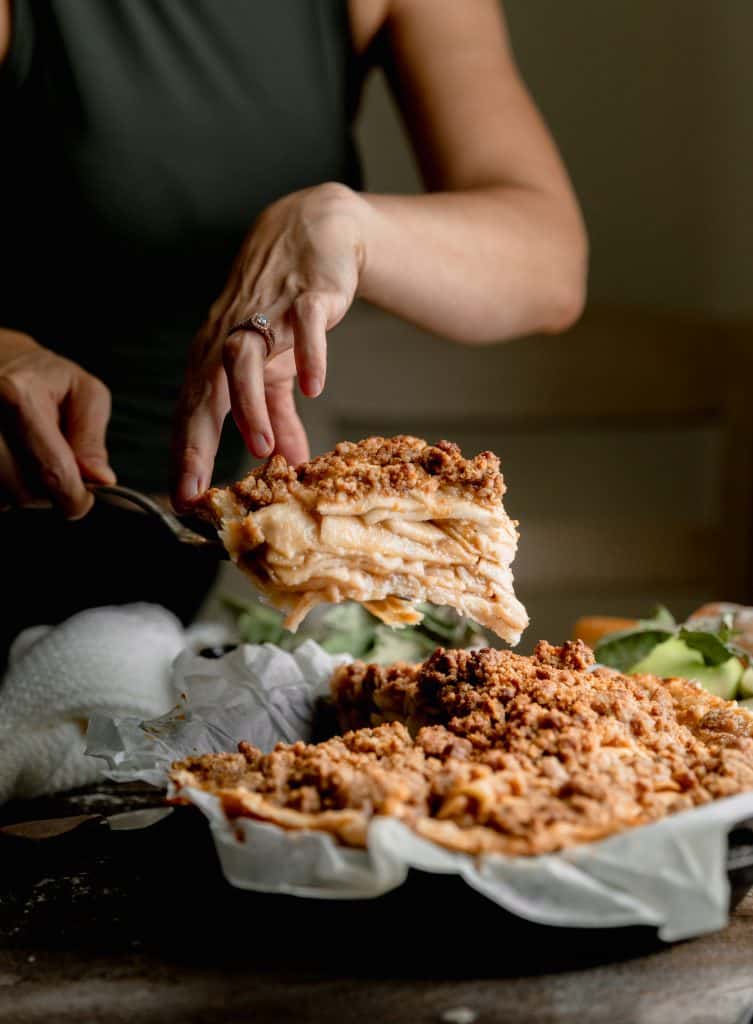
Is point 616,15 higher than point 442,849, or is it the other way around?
point 616,15

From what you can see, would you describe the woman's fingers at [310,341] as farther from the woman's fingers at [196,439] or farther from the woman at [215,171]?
the woman at [215,171]

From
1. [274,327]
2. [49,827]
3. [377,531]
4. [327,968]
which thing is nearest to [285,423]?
[274,327]

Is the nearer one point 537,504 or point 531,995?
point 531,995

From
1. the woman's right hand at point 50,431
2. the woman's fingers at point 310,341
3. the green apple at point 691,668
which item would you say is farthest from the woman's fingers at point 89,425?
the green apple at point 691,668

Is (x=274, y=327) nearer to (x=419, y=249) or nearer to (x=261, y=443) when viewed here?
(x=261, y=443)

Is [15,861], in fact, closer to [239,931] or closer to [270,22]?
[239,931]

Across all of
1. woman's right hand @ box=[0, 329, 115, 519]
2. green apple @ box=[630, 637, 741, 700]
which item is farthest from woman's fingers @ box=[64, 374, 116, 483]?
green apple @ box=[630, 637, 741, 700]

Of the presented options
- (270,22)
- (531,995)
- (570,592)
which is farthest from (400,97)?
(570,592)
